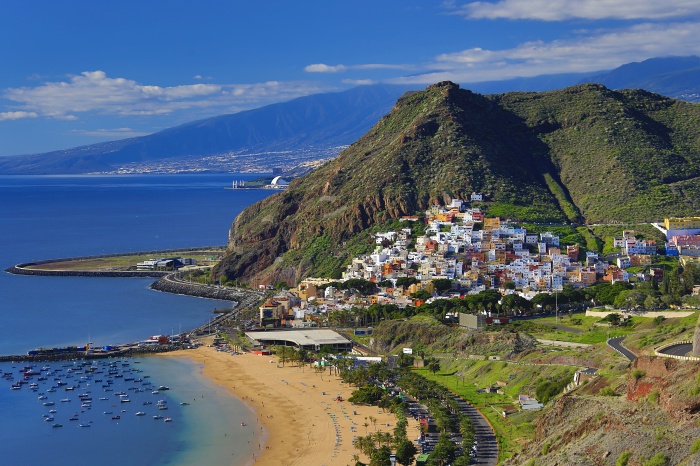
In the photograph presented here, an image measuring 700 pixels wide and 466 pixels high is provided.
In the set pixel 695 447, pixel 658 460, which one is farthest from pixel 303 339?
pixel 695 447

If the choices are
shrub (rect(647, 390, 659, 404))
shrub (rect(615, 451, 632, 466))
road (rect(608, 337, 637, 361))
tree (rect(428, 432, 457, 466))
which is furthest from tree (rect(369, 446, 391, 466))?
shrub (rect(615, 451, 632, 466))

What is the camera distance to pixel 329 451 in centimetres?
4381

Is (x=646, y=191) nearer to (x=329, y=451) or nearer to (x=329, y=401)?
(x=329, y=401)

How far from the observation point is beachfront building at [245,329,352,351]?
220 feet

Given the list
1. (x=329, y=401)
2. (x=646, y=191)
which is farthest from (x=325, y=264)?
(x=329, y=401)

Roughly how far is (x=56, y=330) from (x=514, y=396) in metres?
41.2

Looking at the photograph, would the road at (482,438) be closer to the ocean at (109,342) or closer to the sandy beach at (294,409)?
the sandy beach at (294,409)

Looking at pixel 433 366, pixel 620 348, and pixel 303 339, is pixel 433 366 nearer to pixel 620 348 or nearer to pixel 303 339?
pixel 620 348

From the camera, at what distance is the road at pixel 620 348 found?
42484 millimetres

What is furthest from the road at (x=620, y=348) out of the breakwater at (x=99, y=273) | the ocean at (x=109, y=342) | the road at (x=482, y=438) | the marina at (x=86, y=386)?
the breakwater at (x=99, y=273)

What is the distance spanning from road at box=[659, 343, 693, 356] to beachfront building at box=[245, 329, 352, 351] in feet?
110

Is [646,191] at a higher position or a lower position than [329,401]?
higher

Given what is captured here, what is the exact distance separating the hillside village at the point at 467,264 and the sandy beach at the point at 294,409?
13.8 meters

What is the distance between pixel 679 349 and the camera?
111 feet
